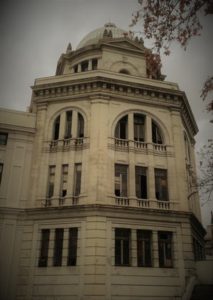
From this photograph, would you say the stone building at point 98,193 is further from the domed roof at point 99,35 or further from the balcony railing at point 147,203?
the domed roof at point 99,35

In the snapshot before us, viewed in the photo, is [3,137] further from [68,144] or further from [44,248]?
[44,248]

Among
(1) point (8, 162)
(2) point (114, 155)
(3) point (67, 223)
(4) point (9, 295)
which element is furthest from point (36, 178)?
(4) point (9, 295)

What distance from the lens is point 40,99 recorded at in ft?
92.1

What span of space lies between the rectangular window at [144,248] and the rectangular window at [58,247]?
539cm

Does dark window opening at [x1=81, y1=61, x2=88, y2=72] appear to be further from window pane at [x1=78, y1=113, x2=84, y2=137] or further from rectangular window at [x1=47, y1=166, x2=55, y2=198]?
rectangular window at [x1=47, y1=166, x2=55, y2=198]

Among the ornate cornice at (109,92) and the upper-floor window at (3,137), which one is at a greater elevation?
the ornate cornice at (109,92)

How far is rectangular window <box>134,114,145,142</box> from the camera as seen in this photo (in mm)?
27286

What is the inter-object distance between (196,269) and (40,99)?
1818cm

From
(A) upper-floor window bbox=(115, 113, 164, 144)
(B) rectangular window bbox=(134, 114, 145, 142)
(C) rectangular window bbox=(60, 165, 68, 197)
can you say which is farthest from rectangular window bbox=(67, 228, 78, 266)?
(B) rectangular window bbox=(134, 114, 145, 142)

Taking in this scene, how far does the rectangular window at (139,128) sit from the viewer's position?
27286 millimetres

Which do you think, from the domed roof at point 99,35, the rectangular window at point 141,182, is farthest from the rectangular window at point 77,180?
the domed roof at point 99,35

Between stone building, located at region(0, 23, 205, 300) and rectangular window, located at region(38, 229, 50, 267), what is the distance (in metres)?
0.07

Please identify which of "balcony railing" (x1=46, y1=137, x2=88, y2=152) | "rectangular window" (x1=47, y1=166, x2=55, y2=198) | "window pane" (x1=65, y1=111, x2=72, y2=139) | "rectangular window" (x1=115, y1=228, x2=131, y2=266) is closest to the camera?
"rectangular window" (x1=115, y1=228, x2=131, y2=266)

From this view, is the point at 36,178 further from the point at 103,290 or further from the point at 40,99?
the point at 103,290
